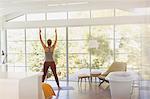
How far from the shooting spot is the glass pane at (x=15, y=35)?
30.8 feet

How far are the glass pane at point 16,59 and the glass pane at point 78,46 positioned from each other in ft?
7.00

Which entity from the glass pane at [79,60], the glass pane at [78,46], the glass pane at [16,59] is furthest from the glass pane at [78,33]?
the glass pane at [16,59]

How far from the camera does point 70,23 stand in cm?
845

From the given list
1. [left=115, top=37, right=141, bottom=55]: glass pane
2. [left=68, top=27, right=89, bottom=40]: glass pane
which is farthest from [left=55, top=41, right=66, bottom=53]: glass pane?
[left=115, top=37, right=141, bottom=55]: glass pane

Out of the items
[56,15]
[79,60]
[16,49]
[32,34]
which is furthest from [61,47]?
[16,49]

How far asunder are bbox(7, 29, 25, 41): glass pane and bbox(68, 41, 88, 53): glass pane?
2.07 meters

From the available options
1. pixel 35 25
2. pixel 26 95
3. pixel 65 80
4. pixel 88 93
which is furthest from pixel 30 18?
pixel 26 95

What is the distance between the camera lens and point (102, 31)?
845cm

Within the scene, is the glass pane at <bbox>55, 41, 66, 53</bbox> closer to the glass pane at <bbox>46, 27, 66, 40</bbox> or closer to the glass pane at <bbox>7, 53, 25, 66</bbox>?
the glass pane at <bbox>46, 27, 66, 40</bbox>

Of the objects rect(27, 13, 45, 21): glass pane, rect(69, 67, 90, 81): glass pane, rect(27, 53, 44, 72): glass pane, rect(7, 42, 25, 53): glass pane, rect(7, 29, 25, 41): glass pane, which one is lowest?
rect(69, 67, 90, 81): glass pane

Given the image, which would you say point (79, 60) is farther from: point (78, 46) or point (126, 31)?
point (126, 31)

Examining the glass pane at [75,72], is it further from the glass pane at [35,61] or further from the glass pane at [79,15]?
the glass pane at [79,15]

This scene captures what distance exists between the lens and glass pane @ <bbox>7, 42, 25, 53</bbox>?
31.0 ft

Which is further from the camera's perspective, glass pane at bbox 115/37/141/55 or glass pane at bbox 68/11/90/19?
glass pane at bbox 68/11/90/19
